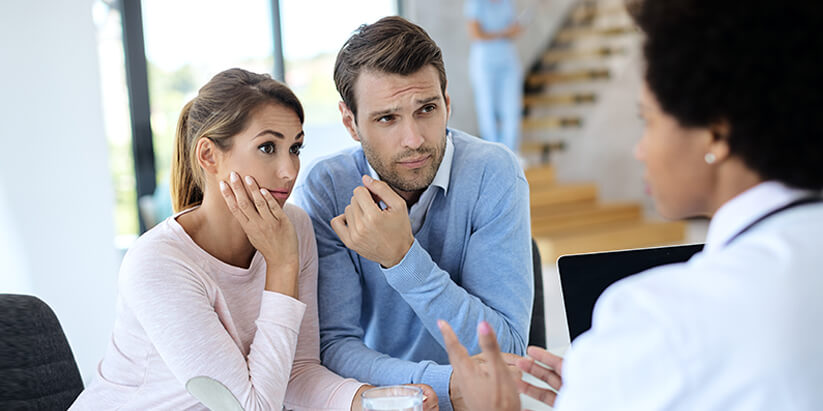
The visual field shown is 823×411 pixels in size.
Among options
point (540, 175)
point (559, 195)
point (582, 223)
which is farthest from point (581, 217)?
point (540, 175)

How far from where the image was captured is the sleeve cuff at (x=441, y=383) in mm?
1348

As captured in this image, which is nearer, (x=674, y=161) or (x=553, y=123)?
(x=674, y=161)

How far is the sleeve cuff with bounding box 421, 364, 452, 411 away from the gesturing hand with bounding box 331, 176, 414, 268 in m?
0.23

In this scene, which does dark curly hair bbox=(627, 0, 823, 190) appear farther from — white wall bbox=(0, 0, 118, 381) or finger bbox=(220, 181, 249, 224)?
white wall bbox=(0, 0, 118, 381)

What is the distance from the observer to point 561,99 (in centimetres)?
684

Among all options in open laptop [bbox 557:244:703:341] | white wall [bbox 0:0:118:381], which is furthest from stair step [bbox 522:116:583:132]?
open laptop [bbox 557:244:703:341]

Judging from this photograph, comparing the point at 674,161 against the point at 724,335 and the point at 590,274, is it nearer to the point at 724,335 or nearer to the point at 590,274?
the point at 724,335

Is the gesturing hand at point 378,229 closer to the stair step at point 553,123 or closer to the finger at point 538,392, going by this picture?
the finger at point 538,392

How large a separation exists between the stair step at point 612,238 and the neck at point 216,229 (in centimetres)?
390

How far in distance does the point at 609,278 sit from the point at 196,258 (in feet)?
2.46

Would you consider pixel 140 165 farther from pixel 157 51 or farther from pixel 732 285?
pixel 732 285

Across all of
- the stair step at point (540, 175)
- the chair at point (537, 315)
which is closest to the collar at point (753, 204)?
the chair at point (537, 315)

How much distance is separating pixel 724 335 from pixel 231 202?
3.35 feet

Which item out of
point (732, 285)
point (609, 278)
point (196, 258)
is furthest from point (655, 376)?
point (196, 258)
